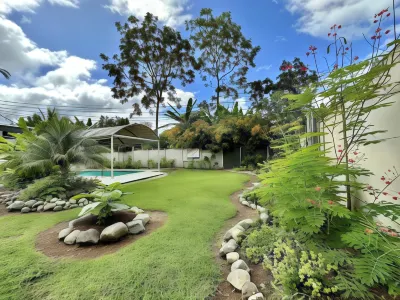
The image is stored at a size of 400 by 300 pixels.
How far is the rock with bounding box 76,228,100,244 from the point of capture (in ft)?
9.30

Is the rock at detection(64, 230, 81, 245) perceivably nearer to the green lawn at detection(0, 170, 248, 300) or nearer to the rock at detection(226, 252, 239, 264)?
the green lawn at detection(0, 170, 248, 300)

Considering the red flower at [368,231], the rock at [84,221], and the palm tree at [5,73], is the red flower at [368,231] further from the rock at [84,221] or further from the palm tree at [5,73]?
the palm tree at [5,73]

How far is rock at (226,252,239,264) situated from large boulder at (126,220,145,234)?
163 centimetres

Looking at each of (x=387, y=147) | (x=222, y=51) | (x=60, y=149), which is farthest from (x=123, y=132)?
(x=222, y=51)

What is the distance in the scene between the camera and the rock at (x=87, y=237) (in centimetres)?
284

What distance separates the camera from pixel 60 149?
6.68m

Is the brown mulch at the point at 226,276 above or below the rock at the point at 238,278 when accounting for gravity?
below

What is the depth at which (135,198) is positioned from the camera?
222 inches

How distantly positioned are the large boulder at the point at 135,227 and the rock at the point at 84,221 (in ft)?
2.50

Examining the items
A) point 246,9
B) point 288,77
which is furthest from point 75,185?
point 288,77

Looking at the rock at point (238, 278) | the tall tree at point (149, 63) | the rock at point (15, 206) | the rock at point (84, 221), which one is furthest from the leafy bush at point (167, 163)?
the rock at point (238, 278)

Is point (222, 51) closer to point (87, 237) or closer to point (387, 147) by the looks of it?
point (387, 147)

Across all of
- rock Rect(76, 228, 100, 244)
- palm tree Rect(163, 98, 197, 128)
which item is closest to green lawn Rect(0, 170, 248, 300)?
rock Rect(76, 228, 100, 244)

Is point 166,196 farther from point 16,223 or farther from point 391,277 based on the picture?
point 391,277
